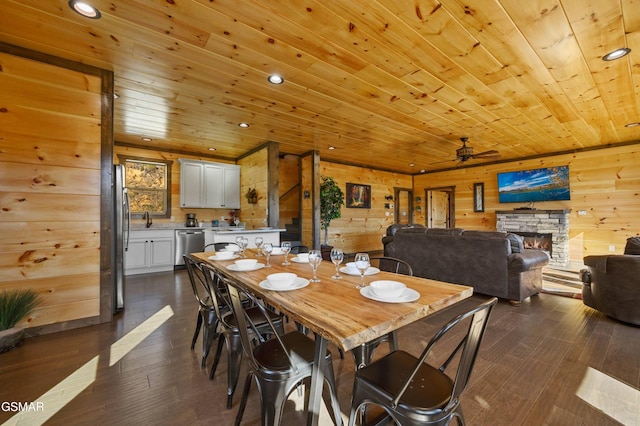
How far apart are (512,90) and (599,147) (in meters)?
4.58

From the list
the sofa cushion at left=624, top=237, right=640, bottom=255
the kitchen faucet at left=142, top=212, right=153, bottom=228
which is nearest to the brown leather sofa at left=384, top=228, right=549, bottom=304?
the sofa cushion at left=624, top=237, right=640, bottom=255

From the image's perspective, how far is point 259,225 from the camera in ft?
18.2

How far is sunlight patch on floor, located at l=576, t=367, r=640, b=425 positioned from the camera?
152cm

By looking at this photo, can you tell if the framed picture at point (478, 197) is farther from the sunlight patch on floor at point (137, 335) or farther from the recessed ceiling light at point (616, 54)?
the sunlight patch on floor at point (137, 335)

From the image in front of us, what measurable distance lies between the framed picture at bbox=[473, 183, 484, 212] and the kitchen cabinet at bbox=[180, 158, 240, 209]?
21.9ft

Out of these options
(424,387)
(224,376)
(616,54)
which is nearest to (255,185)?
(224,376)

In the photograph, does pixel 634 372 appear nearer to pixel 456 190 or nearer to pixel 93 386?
pixel 93 386

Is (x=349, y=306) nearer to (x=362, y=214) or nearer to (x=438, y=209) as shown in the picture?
(x=362, y=214)

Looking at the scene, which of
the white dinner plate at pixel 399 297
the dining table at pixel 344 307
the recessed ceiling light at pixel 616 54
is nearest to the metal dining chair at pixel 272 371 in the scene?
the dining table at pixel 344 307

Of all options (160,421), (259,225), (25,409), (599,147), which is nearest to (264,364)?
(160,421)

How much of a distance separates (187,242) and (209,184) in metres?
1.36

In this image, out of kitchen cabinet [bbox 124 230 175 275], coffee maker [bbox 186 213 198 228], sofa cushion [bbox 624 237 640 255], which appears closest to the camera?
sofa cushion [bbox 624 237 640 255]

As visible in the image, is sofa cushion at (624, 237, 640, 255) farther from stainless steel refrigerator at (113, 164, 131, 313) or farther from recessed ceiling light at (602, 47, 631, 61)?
stainless steel refrigerator at (113, 164, 131, 313)

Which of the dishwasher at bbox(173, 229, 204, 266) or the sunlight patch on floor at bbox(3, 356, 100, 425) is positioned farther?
the dishwasher at bbox(173, 229, 204, 266)
